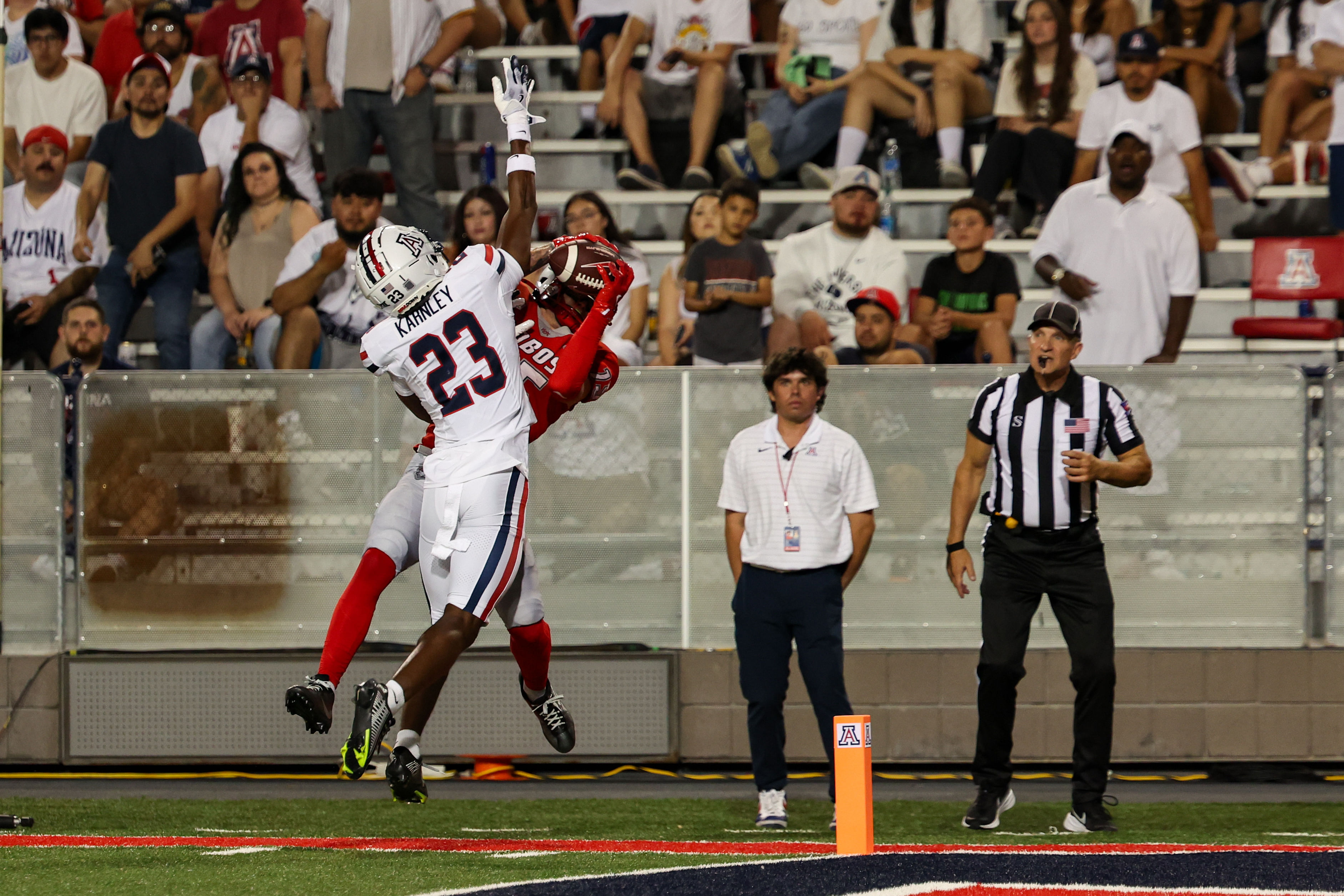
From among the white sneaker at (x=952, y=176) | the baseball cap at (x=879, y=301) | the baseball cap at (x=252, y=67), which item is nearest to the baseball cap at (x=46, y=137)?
the baseball cap at (x=252, y=67)

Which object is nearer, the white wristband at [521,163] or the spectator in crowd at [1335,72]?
the white wristband at [521,163]

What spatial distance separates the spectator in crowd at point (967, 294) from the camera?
10.0 m

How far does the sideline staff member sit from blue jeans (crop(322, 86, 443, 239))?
15.0ft

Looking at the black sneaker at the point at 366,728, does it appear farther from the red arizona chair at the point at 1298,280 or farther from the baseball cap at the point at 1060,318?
the red arizona chair at the point at 1298,280

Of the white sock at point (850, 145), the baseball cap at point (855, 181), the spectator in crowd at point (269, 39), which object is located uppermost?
the spectator in crowd at point (269, 39)

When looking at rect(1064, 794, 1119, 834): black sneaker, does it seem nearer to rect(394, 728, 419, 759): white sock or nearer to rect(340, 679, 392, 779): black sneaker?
rect(394, 728, 419, 759): white sock

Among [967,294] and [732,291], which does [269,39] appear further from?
[967,294]

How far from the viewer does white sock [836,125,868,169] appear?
38.5 feet

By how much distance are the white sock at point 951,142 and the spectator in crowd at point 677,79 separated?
152 centimetres

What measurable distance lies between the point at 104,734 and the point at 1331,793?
21.6 feet

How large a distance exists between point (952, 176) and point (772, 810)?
19.6 feet

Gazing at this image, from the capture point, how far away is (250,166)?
1105 centimetres

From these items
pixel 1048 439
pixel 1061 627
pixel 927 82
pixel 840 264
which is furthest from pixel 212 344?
pixel 1061 627

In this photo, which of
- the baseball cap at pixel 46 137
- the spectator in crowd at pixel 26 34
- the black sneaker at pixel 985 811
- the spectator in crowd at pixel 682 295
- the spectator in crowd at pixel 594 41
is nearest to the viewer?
the black sneaker at pixel 985 811
